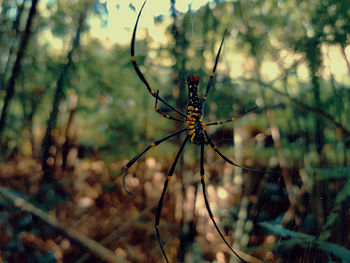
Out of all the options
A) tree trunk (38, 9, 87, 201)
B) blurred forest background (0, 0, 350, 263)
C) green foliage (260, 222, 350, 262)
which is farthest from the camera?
tree trunk (38, 9, 87, 201)

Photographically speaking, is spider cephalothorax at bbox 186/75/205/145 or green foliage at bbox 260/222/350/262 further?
spider cephalothorax at bbox 186/75/205/145

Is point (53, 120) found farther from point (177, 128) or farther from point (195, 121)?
point (195, 121)

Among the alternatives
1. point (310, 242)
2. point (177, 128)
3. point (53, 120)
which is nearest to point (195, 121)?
point (310, 242)

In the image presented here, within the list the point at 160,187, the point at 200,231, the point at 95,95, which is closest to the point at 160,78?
the point at 95,95

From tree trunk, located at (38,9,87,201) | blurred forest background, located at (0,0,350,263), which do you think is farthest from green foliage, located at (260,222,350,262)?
tree trunk, located at (38,9,87,201)

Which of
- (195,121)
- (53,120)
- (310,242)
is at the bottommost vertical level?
(310,242)

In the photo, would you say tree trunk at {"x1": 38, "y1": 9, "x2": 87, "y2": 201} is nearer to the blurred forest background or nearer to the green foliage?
the blurred forest background

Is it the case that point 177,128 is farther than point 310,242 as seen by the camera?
Yes

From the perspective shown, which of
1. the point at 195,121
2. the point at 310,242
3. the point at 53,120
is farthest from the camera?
the point at 53,120

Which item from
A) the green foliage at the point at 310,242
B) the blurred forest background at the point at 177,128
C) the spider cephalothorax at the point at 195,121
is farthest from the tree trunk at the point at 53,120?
the green foliage at the point at 310,242
